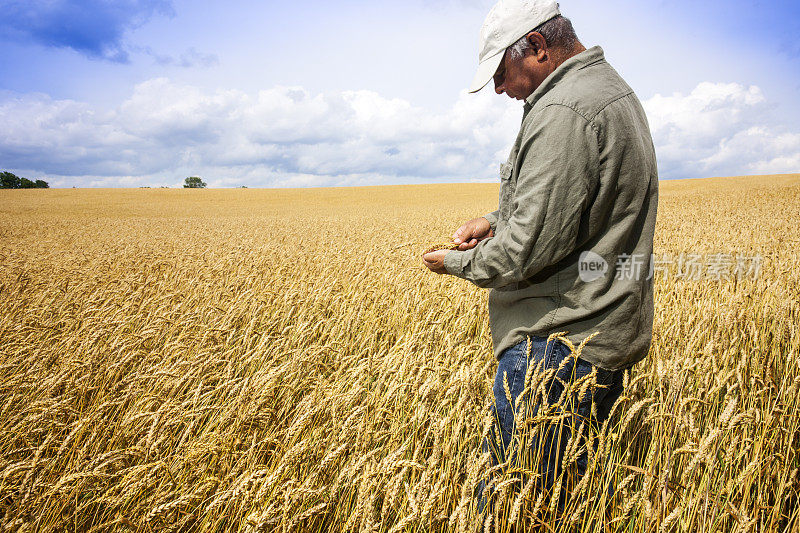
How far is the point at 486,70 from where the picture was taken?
1643 mm

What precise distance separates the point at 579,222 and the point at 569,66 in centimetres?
56

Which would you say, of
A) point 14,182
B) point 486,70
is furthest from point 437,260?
point 14,182

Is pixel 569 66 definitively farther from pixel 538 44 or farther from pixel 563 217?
pixel 563 217

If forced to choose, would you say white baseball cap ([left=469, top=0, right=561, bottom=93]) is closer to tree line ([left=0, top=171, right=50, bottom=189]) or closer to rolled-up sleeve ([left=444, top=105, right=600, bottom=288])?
rolled-up sleeve ([left=444, top=105, right=600, bottom=288])

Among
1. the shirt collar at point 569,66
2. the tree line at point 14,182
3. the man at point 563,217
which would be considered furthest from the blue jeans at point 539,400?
the tree line at point 14,182

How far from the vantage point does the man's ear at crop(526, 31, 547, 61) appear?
1532mm

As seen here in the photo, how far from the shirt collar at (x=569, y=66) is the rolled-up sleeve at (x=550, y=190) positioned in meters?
0.16

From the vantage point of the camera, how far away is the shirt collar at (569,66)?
60.0 inches

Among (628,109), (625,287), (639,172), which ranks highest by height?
(628,109)

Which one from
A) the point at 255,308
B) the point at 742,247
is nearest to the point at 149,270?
the point at 255,308

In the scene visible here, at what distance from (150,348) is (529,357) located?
9.14ft

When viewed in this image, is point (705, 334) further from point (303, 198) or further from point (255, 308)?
point (303, 198)

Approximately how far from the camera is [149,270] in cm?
576

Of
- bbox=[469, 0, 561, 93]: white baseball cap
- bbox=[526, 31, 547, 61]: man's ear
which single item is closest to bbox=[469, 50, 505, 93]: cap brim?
bbox=[469, 0, 561, 93]: white baseball cap
